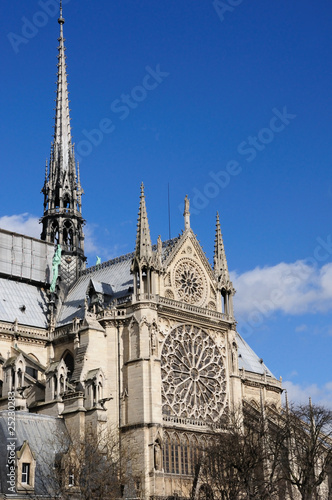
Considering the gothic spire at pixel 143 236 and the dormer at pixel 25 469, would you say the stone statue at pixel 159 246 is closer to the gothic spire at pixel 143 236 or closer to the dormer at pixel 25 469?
the gothic spire at pixel 143 236

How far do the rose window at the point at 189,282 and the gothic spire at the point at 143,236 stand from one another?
3.90 metres

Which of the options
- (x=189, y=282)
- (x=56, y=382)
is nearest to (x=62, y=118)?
(x=189, y=282)

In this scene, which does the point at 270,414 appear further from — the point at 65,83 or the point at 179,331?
the point at 65,83

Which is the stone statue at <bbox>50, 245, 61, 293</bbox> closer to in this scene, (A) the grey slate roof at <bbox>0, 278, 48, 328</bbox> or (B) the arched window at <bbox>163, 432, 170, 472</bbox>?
(A) the grey slate roof at <bbox>0, 278, 48, 328</bbox>

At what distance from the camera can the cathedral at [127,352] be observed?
55.9m

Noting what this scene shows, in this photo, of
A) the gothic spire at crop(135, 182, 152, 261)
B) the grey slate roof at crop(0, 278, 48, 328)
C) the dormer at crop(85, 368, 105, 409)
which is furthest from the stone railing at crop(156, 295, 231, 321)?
the grey slate roof at crop(0, 278, 48, 328)

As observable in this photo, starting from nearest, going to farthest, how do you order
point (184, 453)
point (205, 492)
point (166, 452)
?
point (205, 492), point (166, 452), point (184, 453)

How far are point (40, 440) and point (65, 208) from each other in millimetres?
34544

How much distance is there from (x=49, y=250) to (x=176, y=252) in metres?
16.2

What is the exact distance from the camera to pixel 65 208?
81625mm

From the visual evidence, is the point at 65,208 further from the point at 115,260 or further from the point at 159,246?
the point at 159,246

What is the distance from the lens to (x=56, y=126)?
87375mm

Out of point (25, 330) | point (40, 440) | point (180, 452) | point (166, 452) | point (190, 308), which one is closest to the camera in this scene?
point (40, 440)

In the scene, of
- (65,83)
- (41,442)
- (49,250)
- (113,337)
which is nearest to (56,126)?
(65,83)
